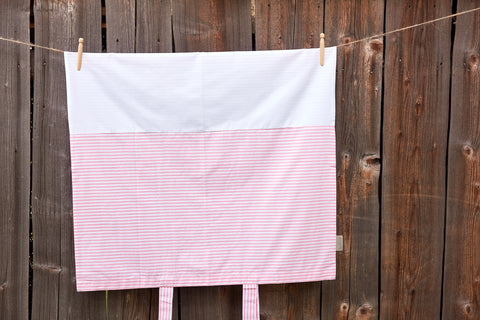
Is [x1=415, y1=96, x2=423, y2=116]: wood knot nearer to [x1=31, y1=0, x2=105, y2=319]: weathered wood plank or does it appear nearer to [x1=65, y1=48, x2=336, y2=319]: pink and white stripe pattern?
[x1=65, y1=48, x2=336, y2=319]: pink and white stripe pattern

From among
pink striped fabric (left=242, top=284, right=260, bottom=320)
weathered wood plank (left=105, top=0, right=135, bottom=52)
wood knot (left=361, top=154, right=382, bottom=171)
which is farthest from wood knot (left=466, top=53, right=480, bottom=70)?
weathered wood plank (left=105, top=0, right=135, bottom=52)

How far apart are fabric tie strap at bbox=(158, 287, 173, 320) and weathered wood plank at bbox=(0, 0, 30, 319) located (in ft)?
2.18

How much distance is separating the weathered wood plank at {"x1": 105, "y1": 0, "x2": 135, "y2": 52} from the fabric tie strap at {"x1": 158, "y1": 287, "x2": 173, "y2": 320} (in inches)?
44.5

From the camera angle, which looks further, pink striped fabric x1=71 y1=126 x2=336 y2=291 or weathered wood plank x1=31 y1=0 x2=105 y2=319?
weathered wood plank x1=31 y1=0 x2=105 y2=319

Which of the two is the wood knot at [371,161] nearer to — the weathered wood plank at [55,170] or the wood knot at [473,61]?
the wood knot at [473,61]

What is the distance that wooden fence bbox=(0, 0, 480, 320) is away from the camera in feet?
7.86

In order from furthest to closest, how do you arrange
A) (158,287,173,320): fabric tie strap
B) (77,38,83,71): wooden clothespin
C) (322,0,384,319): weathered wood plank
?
1. (322,0,384,319): weathered wood plank
2. (158,287,173,320): fabric tie strap
3. (77,38,83,71): wooden clothespin

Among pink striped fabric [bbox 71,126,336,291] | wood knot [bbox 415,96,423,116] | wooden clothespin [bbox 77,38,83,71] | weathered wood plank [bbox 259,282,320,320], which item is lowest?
weathered wood plank [bbox 259,282,320,320]

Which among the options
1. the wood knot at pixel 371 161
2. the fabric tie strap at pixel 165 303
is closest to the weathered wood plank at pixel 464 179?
the wood knot at pixel 371 161

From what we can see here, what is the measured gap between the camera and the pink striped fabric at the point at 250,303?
236 centimetres

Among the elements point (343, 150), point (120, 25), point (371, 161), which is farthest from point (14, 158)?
point (371, 161)

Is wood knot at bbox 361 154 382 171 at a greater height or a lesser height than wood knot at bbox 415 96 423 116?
lesser

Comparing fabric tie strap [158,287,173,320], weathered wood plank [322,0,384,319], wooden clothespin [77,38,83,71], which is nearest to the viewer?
wooden clothespin [77,38,83,71]

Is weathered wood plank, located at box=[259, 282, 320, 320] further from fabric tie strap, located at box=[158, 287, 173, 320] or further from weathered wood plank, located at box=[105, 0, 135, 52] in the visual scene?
weathered wood plank, located at box=[105, 0, 135, 52]
